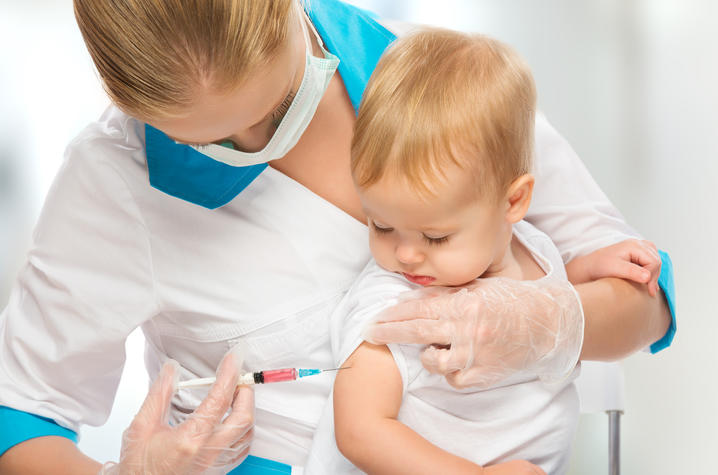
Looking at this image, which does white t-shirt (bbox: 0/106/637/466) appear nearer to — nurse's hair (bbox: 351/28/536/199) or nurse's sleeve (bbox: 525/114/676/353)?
nurse's hair (bbox: 351/28/536/199)

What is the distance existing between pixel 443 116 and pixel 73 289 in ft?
2.36

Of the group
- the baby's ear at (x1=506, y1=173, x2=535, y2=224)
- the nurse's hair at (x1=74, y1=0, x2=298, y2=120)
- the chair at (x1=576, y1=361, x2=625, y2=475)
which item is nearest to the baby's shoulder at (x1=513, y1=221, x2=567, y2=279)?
the baby's ear at (x1=506, y1=173, x2=535, y2=224)

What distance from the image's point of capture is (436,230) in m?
1.23

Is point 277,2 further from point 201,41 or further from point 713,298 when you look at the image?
point 713,298

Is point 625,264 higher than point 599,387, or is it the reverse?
point 625,264

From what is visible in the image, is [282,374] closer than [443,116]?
No

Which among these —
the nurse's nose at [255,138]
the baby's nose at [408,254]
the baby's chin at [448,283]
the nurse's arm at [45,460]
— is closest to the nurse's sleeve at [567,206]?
the baby's chin at [448,283]

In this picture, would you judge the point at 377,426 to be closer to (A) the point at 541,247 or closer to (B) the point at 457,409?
(B) the point at 457,409

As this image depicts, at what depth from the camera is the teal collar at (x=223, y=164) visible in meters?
1.38

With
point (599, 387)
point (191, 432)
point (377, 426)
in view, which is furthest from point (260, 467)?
point (599, 387)

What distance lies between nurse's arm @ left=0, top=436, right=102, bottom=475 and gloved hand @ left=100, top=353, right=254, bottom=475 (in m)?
0.10

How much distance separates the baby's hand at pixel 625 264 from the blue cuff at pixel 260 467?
26.5 inches

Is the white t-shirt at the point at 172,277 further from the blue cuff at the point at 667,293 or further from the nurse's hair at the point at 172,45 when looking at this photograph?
the blue cuff at the point at 667,293

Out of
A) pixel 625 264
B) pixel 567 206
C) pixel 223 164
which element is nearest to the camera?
pixel 223 164
